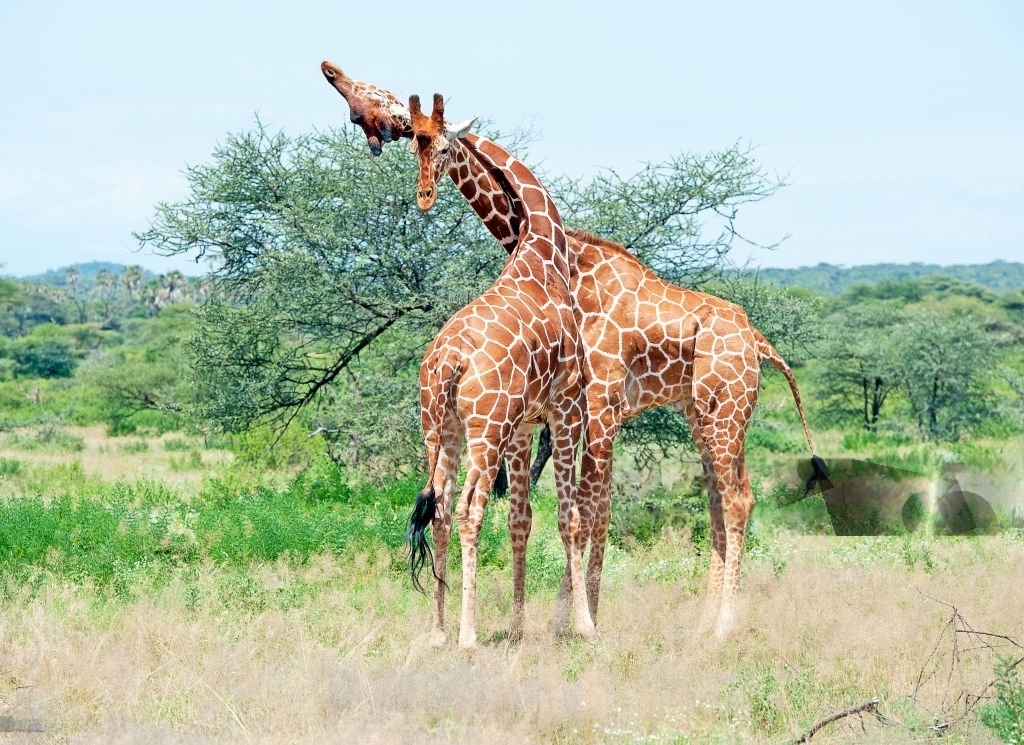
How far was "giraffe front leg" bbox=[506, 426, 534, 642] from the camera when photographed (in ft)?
26.3

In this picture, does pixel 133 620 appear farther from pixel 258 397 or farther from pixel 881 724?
pixel 258 397

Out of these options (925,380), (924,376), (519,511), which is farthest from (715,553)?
(925,380)

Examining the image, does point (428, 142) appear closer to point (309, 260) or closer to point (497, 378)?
point (497, 378)

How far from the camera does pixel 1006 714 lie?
19.4 ft

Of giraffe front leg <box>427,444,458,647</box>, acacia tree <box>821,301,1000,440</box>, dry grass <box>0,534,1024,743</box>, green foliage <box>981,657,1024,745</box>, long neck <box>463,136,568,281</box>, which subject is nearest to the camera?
green foliage <box>981,657,1024,745</box>

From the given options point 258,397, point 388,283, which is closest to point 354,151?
point 388,283

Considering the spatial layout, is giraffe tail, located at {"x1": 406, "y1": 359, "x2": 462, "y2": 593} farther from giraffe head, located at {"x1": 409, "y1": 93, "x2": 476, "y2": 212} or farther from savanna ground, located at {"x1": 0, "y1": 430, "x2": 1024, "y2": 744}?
giraffe head, located at {"x1": 409, "y1": 93, "x2": 476, "y2": 212}

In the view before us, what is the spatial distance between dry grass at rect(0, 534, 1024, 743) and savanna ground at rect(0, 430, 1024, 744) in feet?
0.06

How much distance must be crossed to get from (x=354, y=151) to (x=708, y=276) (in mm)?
4492

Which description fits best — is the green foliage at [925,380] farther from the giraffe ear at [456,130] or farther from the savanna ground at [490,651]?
the giraffe ear at [456,130]

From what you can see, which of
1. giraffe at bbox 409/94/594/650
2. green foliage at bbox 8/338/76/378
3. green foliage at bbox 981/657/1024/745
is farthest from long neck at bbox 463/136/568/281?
green foliage at bbox 8/338/76/378

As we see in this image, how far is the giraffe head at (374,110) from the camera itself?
799 cm

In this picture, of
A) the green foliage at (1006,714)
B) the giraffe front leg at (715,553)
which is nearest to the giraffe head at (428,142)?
the giraffe front leg at (715,553)

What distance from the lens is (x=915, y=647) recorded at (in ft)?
25.7
